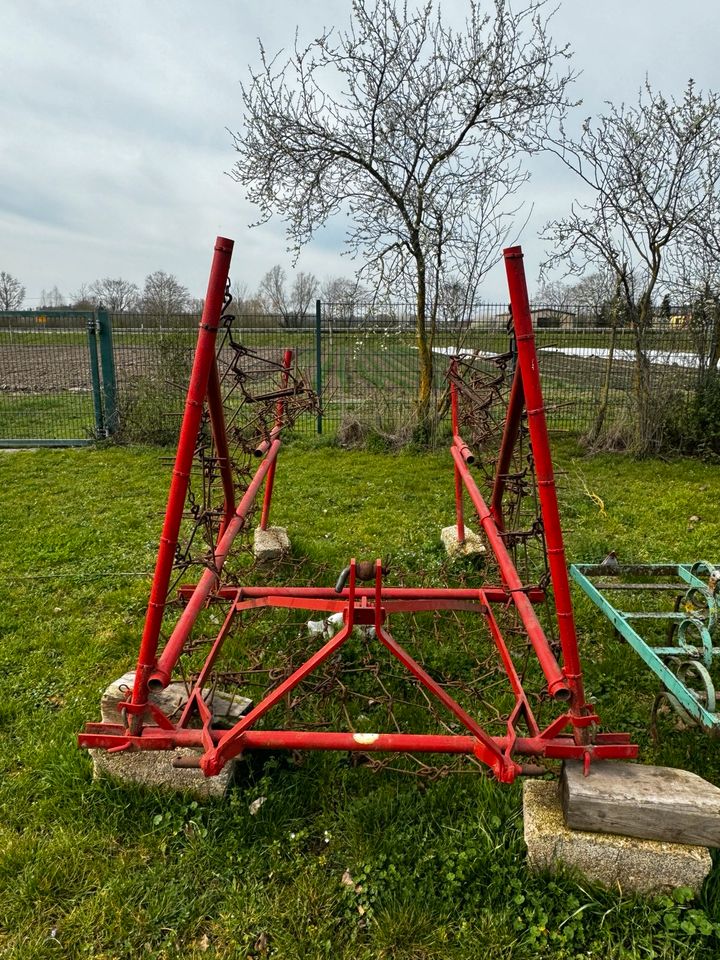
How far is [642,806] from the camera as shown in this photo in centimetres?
192

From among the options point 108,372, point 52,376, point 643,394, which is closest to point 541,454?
point 643,394

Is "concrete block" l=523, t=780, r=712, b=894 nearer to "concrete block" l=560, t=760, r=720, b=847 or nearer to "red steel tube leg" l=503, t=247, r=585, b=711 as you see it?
"concrete block" l=560, t=760, r=720, b=847

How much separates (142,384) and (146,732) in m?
8.36

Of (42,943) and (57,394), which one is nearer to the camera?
(42,943)

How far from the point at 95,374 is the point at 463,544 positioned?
7381mm

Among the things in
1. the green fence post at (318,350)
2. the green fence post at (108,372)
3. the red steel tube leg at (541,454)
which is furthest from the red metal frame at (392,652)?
the green fence post at (108,372)

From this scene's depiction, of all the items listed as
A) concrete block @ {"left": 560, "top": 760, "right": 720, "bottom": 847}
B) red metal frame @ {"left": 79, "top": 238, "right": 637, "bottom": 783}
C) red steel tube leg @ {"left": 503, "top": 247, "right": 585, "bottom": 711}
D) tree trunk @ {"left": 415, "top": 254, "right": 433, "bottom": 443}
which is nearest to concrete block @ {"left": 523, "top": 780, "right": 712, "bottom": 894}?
concrete block @ {"left": 560, "top": 760, "right": 720, "bottom": 847}

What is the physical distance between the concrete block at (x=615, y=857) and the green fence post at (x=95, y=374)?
363 inches

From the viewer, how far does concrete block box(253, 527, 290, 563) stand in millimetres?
4375

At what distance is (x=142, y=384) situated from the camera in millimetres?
9656

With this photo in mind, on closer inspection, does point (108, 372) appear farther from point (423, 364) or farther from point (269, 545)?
point (269, 545)

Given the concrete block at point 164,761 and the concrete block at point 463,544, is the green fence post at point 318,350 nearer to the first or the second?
the concrete block at point 463,544

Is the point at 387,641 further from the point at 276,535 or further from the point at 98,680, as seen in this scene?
the point at 276,535

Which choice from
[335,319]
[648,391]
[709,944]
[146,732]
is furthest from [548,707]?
[335,319]
